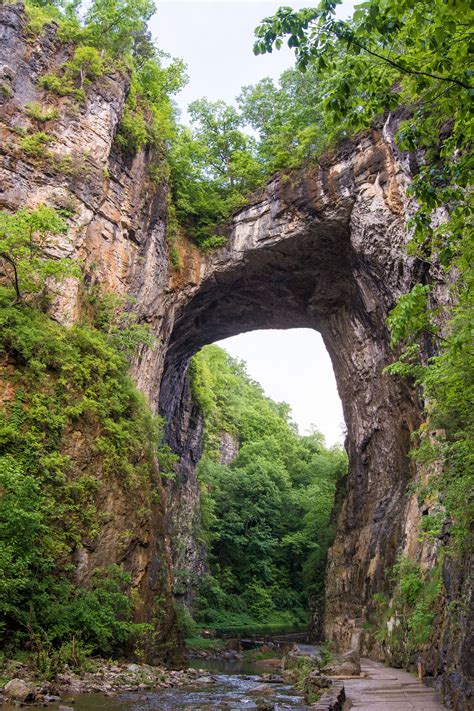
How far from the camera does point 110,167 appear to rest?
1675 cm

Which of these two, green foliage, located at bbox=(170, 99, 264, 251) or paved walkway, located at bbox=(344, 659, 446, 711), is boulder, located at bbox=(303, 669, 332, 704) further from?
green foliage, located at bbox=(170, 99, 264, 251)

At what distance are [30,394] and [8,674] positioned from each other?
17.3 ft

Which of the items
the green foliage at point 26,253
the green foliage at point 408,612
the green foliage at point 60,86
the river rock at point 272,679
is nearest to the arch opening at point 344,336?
the green foliage at point 408,612

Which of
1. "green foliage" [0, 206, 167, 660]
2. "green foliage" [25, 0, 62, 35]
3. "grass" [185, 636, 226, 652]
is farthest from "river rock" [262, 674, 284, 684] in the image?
"green foliage" [25, 0, 62, 35]

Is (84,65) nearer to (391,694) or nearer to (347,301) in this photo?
(347,301)

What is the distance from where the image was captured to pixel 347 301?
20.6 metres

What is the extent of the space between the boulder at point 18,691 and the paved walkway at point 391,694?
3731 mm

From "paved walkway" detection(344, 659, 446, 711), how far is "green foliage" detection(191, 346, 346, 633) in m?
16.0

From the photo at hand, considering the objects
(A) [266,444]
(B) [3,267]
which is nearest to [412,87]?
(B) [3,267]

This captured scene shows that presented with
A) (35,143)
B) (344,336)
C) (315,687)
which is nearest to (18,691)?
(315,687)

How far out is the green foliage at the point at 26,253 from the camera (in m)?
11.2

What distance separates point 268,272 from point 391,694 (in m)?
15.6

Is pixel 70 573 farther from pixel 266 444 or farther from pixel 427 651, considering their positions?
pixel 266 444

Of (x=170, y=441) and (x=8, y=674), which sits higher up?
(x=170, y=441)
